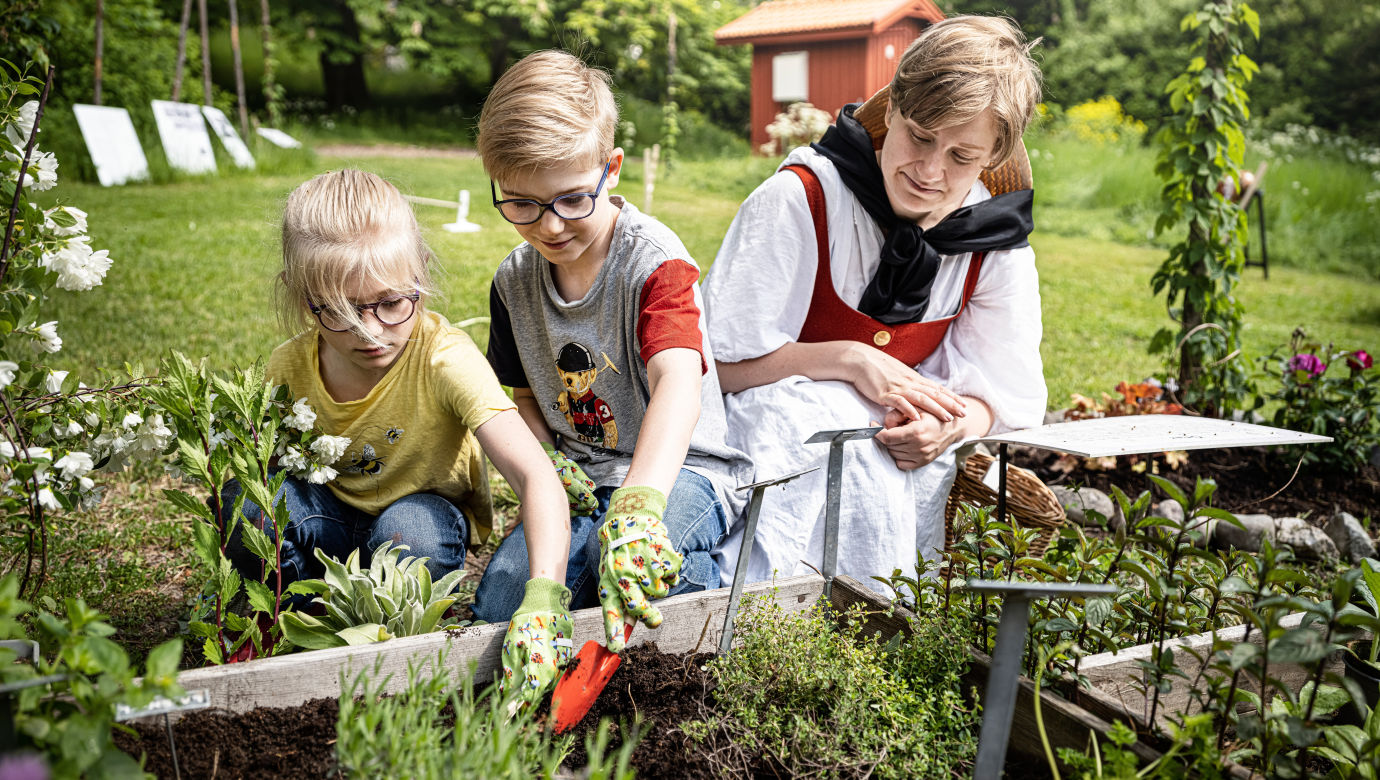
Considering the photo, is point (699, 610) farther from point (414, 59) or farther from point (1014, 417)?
point (414, 59)

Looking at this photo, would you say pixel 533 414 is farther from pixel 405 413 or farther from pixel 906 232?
pixel 906 232

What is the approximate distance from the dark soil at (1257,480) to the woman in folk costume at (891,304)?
3.71ft

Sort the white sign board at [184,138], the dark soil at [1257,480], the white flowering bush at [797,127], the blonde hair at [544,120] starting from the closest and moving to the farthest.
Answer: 1. the blonde hair at [544,120]
2. the dark soil at [1257,480]
3. the white sign board at [184,138]
4. the white flowering bush at [797,127]

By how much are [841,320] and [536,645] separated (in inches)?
44.8

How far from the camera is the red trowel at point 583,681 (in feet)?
4.17

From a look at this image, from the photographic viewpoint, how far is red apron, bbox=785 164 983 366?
2057mm

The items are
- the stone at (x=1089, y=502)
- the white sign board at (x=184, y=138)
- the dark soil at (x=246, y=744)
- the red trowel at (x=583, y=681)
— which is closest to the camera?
the dark soil at (x=246, y=744)

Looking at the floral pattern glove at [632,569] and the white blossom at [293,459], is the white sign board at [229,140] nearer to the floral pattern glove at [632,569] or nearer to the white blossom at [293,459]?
the white blossom at [293,459]

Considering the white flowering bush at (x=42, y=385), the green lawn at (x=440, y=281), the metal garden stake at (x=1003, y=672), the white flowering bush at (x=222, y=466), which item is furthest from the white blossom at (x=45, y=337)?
the metal garden stake at (x=1003, y=672)

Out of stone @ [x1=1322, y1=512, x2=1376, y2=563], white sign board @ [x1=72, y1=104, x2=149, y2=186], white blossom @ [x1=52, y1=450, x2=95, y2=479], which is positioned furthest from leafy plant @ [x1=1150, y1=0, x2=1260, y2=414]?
white sign board @ [x1=72, y1=104, x2=149, y2=186]

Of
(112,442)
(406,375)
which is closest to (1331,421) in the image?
(406,375)

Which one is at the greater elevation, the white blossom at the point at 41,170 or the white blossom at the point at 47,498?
the white blossom at the point at 41,170

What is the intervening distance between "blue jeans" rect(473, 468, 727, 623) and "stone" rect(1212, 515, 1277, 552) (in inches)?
69.9

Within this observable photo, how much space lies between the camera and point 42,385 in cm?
148
